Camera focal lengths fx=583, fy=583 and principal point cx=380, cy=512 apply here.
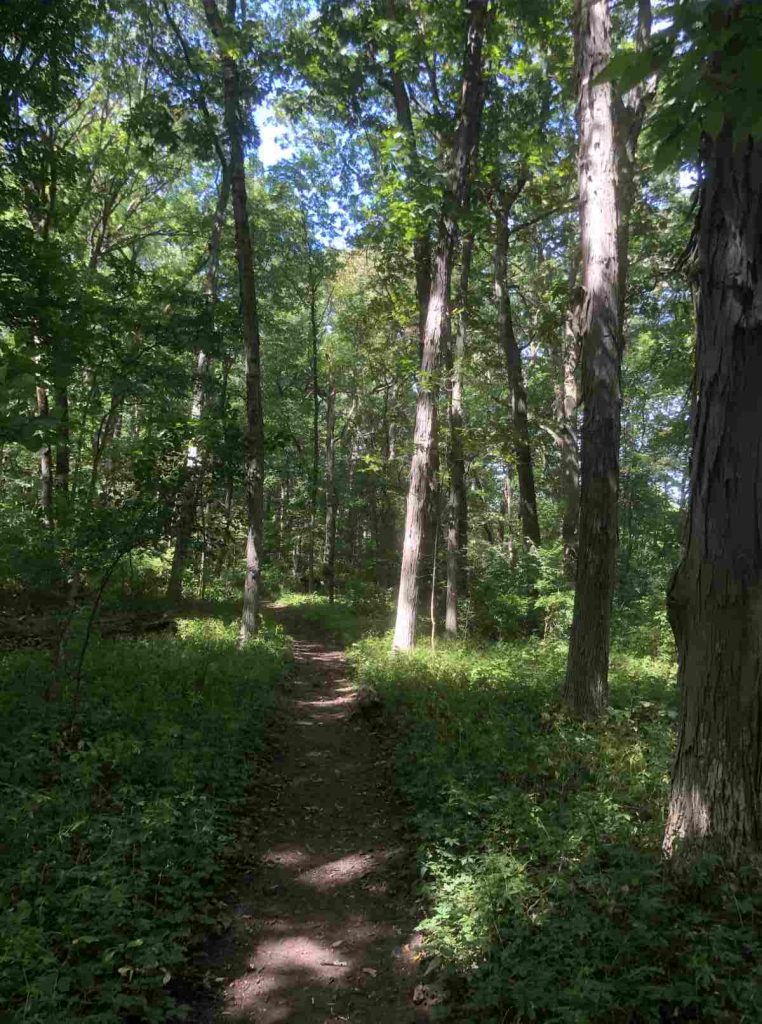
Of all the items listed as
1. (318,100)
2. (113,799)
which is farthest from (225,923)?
(318,100)

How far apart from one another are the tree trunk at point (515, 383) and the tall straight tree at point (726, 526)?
9.98 metres

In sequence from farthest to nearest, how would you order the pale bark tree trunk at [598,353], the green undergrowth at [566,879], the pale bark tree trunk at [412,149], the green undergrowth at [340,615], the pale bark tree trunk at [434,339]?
the green undergrowth at [340,615], the pale bark tree trunk at [434,339], the pale bark tree trunk at [412,149], the pale bark tree trunk at [598,353], the green undergrowth at [566,879]

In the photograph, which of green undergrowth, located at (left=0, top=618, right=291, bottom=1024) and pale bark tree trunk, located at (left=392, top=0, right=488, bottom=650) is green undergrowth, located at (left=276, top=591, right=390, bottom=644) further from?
green undergrowth, located at (left=0, top=618, right=291, bottom=1024)

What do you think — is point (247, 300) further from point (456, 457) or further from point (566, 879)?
point (566, 879)

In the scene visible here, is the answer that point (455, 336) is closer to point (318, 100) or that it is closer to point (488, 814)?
point (318, 100)

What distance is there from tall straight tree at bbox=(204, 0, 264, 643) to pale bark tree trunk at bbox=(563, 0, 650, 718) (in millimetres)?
6835

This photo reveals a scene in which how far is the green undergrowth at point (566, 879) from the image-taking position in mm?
2775

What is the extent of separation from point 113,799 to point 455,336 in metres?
13.2

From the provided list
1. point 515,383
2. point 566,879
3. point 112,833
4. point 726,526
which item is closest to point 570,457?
point 515,383

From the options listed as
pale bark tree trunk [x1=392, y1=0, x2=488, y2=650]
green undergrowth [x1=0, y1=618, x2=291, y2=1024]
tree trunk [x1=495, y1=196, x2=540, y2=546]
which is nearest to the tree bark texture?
tree trunk [x1=495, y1=196, x2=540, y2=546]

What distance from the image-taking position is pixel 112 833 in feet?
13.6

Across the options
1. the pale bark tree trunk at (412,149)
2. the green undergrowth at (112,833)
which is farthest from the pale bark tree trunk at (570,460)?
the green undergrowth at (112,833)

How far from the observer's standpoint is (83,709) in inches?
263

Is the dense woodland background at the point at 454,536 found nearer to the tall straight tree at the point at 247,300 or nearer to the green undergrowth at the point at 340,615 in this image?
the tall straight tree at the point at 247,300
